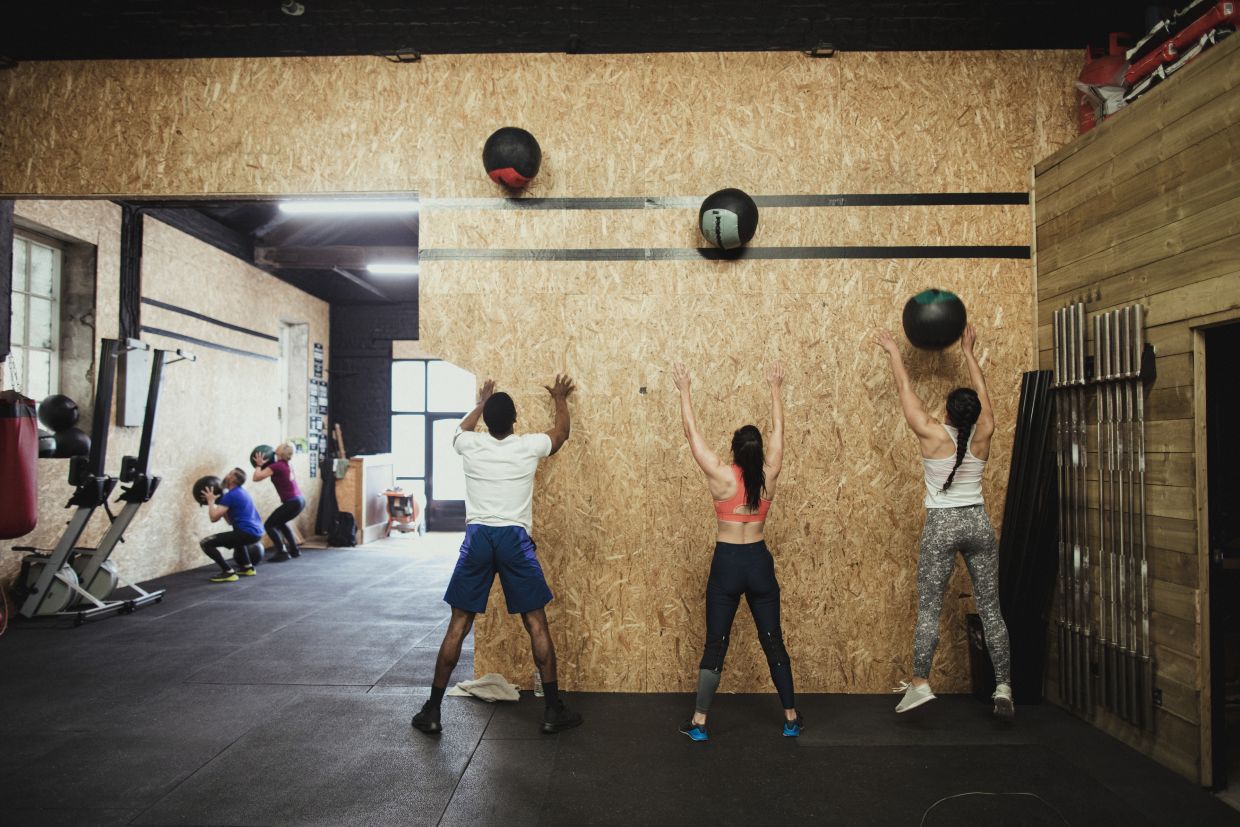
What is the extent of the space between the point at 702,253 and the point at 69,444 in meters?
5.48

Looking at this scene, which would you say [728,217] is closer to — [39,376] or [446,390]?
[39,376]

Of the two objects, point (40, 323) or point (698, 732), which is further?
point (40, 323)

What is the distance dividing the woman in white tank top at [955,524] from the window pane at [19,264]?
733 centimetres

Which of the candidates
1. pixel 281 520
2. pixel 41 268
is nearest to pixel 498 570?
pixel 41 268

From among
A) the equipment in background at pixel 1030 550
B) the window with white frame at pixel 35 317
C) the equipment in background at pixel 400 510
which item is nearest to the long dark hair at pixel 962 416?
Result: the equipment in background at pixel 1030 550

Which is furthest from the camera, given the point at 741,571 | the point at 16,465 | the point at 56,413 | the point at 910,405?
the point at 56,413

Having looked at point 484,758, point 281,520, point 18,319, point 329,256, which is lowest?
point 484,758

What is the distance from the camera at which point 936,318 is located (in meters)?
3.71

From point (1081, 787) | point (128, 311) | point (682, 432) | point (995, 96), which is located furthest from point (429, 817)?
point (128, 311)

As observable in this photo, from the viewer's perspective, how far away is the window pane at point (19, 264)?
6180 millimetres

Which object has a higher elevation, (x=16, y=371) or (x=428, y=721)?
(x=16, y=371)

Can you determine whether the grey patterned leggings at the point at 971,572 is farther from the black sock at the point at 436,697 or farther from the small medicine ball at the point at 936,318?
the black sock at the point at 436,697

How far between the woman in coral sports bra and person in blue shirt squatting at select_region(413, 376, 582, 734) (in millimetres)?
772

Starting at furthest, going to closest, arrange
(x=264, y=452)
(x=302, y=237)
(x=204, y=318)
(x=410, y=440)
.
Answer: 1. (x=410, y=440)
2. (x=302, y=237)
3. (x=264, y=452)
4. (x=204, y=318)
